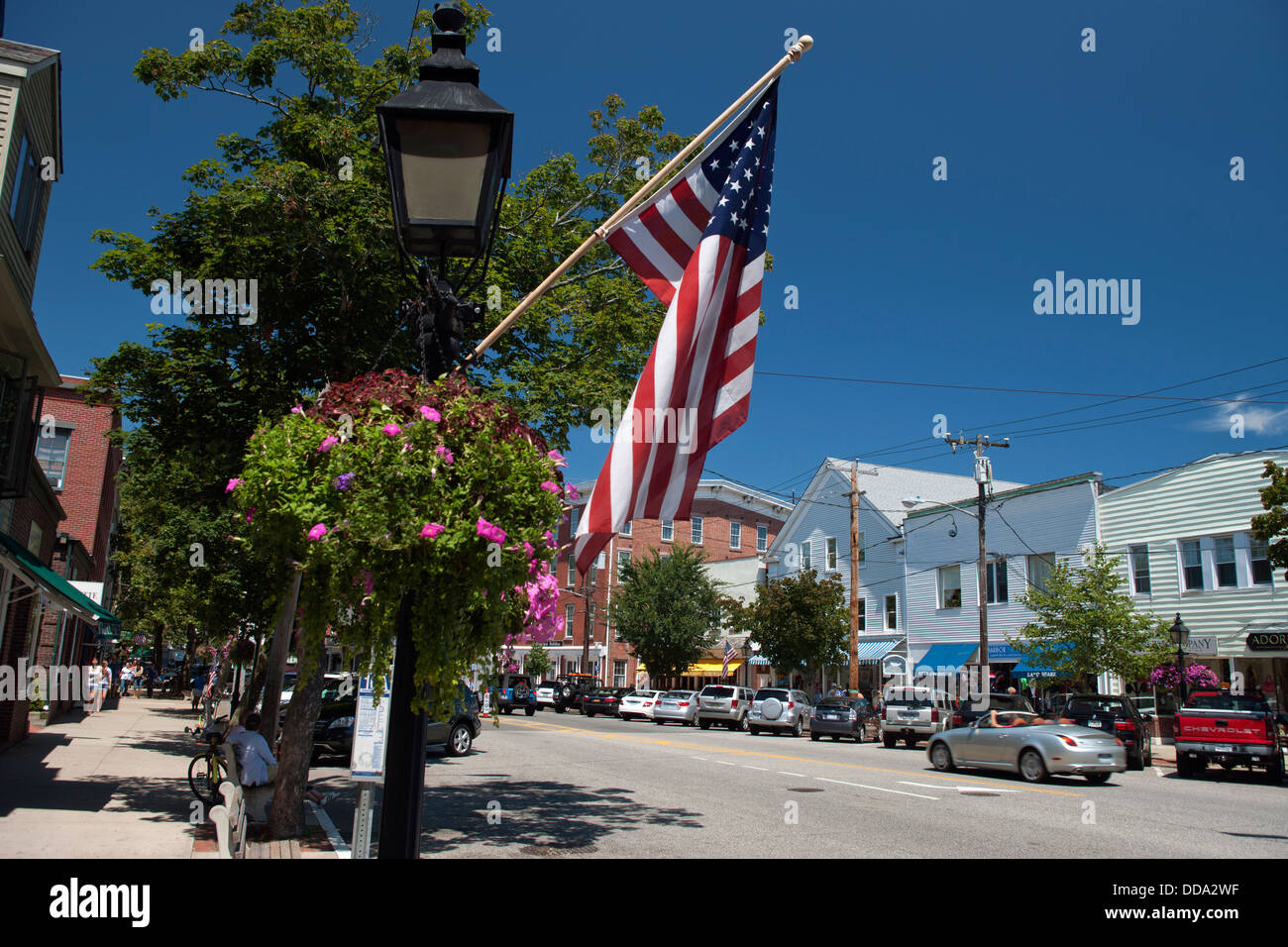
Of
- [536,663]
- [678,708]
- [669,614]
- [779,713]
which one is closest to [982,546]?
[779,713]

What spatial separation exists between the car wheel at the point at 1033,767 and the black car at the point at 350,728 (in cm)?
1130

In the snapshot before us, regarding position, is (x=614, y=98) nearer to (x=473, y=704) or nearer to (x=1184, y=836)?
(x=1184, y=836)

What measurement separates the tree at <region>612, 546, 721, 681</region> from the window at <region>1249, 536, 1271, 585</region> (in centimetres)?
2648

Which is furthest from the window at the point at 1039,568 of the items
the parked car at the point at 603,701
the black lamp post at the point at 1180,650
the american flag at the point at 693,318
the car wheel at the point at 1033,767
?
the american flag at the point at 693,318

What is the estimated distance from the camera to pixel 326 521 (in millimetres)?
3844

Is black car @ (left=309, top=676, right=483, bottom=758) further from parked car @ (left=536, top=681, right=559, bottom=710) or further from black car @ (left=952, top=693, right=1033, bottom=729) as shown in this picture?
parked car @ (left=536, top=681, right=559, bottom=710)

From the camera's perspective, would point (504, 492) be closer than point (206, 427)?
Yes

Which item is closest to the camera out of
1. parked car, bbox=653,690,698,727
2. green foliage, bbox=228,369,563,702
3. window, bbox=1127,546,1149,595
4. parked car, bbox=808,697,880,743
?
green foliage, bbox=228,369,563,702

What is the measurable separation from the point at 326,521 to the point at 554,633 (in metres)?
1.56

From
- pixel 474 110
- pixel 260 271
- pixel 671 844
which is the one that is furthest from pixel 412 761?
pixel 260 271

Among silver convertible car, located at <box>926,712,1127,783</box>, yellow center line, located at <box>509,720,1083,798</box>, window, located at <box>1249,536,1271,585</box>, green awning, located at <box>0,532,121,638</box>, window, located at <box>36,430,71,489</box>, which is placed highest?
window, located at <box>36,430,71,489</box>

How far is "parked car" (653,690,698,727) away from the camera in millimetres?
42312

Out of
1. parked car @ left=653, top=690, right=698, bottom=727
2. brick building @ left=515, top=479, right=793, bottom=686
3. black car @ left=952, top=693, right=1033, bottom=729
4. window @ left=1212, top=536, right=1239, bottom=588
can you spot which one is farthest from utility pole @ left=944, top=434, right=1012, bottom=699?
brick building @ left=515, top=479, right=793, bottom=686

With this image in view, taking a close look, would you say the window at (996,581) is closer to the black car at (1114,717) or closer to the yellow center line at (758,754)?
the black car at (1114,717)
